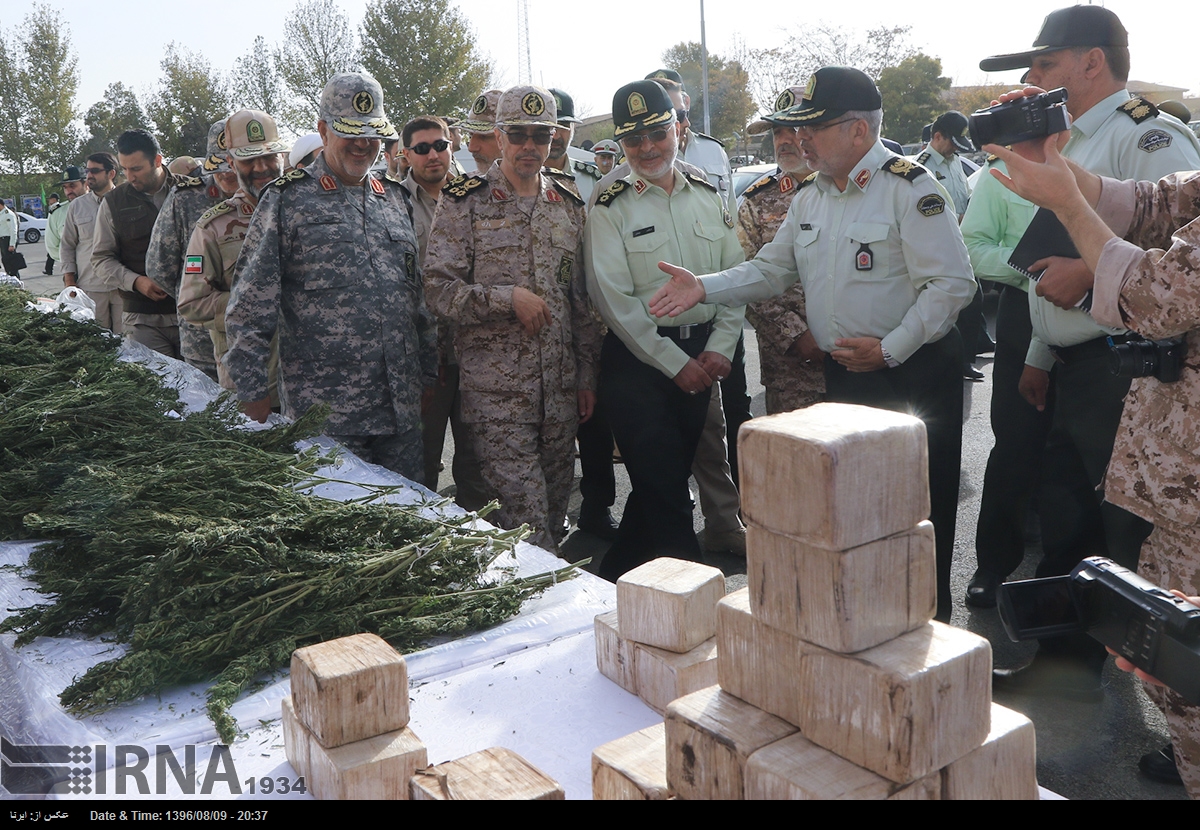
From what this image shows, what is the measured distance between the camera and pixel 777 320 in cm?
436

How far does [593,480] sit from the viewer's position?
187 inches

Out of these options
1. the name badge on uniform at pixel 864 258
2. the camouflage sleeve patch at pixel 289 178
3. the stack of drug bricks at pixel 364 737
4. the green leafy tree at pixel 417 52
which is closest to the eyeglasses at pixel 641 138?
the name badge on uniform at pixel 864 258

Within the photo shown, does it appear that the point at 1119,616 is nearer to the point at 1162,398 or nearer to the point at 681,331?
the point at 1162,398

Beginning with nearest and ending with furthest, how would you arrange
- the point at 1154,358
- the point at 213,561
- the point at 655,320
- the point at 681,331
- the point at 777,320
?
the point at 213,561
the point at 1154,358
the point at 655,320
the point at 681,331
the point at 777,320

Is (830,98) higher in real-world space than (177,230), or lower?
higher

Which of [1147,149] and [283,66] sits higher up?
[283,66]

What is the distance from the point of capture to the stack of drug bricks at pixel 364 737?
1.14 meters

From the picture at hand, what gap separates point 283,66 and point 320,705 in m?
Result: 37.1

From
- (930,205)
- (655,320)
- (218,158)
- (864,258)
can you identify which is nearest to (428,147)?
(218,158)

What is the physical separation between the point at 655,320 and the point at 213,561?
2079 mm

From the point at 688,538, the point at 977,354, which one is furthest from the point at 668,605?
the point at 977,354

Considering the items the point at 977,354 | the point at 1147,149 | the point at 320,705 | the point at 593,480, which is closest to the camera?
the point at 320,705

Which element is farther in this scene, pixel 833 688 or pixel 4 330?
pixel 4 330

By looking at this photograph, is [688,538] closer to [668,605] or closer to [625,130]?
[625,130]
